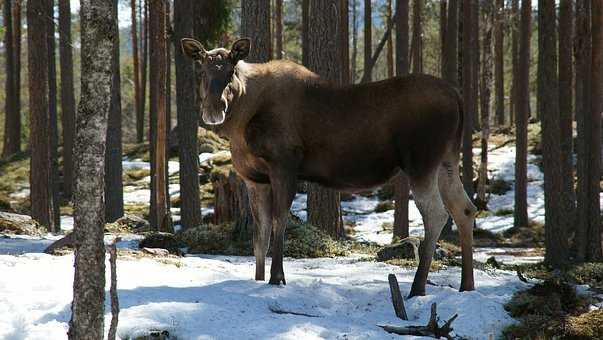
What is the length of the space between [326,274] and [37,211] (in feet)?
39.2

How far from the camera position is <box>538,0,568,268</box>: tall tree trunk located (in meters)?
13.8

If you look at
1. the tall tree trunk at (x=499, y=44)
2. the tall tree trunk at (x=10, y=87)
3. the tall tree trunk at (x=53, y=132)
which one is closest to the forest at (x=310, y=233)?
the tall tree trunk at (x=53, y=132)

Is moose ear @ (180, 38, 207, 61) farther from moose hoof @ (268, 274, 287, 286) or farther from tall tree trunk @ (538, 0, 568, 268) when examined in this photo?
tall tree trunk @ (538, 0, 568, 268)

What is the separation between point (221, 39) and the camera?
21.4 metres

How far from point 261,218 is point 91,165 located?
3.86 metres

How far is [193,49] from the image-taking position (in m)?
8.27

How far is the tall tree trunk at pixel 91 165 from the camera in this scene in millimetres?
5199

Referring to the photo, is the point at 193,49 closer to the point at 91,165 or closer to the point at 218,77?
the point at 218,77

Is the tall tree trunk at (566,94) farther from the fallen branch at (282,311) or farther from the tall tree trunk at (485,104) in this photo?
the tall tree trunk at (485,104)

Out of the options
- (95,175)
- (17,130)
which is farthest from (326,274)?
(17,130)

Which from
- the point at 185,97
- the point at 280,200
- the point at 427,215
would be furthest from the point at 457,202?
the point at 185,97

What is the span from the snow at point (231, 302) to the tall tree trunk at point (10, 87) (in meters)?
24.8

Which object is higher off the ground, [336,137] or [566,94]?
[566,94]

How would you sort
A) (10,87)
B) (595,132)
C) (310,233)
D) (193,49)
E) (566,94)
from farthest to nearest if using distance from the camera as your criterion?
(10,87)
(566,94)
(595,132)
(310,233)
(193,49)
